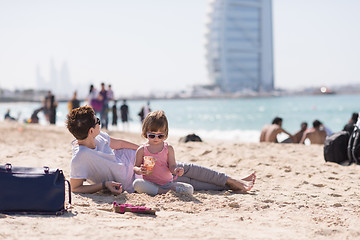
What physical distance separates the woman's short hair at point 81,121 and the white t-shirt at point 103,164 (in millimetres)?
129

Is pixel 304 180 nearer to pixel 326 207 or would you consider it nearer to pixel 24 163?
pixel 326 207

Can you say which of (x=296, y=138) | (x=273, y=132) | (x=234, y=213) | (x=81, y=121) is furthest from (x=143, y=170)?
(x=296, y=138)

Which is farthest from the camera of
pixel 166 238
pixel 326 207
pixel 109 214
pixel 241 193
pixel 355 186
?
pixel 355 186

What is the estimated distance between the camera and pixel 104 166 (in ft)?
12.5

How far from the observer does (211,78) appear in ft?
381

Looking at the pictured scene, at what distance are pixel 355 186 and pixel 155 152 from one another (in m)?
2.05

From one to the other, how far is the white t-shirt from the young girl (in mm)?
136

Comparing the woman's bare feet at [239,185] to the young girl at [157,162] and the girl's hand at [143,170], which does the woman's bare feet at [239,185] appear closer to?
the young girl at [157,162]

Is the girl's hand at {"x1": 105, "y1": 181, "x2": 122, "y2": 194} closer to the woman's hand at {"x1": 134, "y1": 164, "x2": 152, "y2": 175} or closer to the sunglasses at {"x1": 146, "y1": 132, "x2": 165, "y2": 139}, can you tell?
the woman's hand at {"x1": 134, "y1": 164, "x2": 152, "y2": 175}

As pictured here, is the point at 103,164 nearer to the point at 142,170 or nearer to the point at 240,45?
the point at 142,170

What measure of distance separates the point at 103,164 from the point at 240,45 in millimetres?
111921

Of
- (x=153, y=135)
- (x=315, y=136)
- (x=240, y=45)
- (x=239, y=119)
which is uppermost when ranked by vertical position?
(x=240, y=45)

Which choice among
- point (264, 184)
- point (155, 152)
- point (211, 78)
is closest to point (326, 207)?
point (264, 184)

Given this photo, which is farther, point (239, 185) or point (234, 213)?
point (239, 185)
